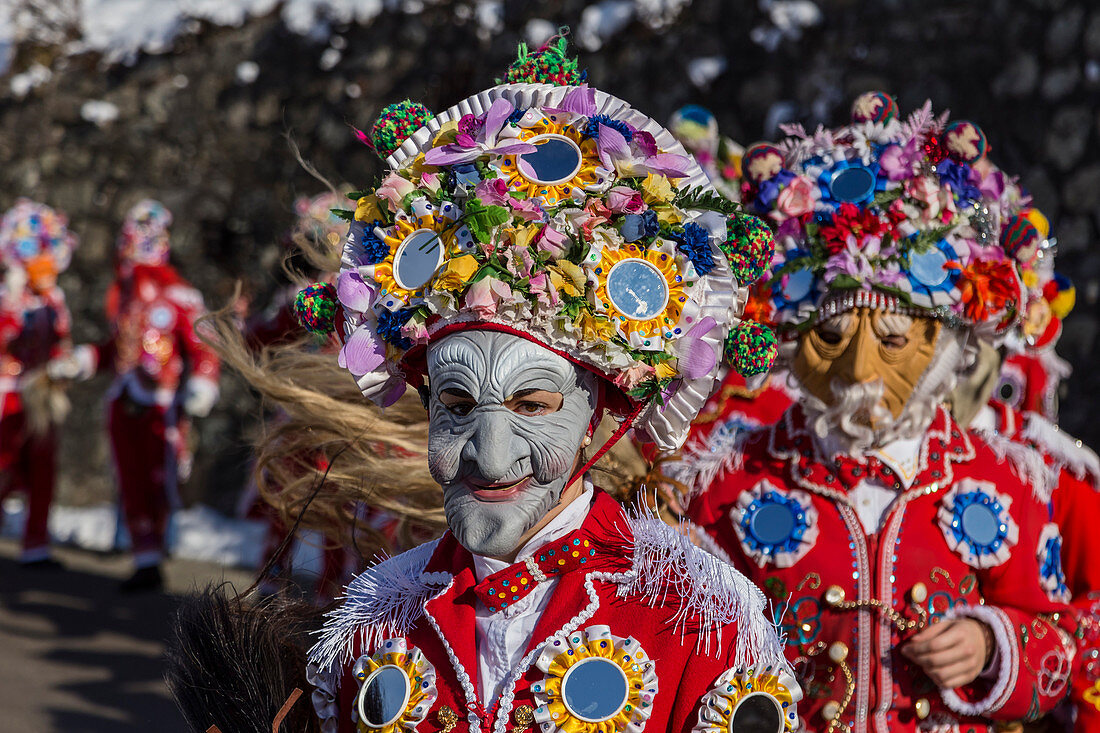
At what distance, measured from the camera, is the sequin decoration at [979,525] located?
2.76 meters

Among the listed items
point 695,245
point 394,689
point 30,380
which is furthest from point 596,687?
point 30,380

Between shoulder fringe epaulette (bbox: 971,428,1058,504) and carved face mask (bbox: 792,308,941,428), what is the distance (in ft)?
1.04

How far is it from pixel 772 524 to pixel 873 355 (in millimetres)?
463

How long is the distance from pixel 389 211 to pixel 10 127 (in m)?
11.0

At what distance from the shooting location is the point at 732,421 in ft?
10.8

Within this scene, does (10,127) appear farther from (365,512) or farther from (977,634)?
(977,634)

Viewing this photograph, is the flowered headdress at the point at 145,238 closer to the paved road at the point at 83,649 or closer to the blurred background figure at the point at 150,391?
the blurred background figure at the point at 150,391

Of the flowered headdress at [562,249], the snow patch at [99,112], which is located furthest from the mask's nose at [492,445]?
the snow patch at [99,112]

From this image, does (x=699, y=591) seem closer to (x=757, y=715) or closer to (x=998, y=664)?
(x=757, y=715)

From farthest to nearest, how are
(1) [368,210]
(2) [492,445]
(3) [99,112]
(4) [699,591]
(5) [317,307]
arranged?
(3) [99,112], (5) [317,307], (1) [368,210], (4) [699,591], (2) [492,445]

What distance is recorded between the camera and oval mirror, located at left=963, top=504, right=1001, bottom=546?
2.76 metres

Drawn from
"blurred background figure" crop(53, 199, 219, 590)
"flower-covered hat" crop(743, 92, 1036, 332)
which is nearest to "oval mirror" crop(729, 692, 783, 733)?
"flower-covered hat" crop(743, 92, 1036, 332)

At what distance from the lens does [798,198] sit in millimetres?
2906

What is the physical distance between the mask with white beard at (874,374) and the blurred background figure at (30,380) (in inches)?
273
